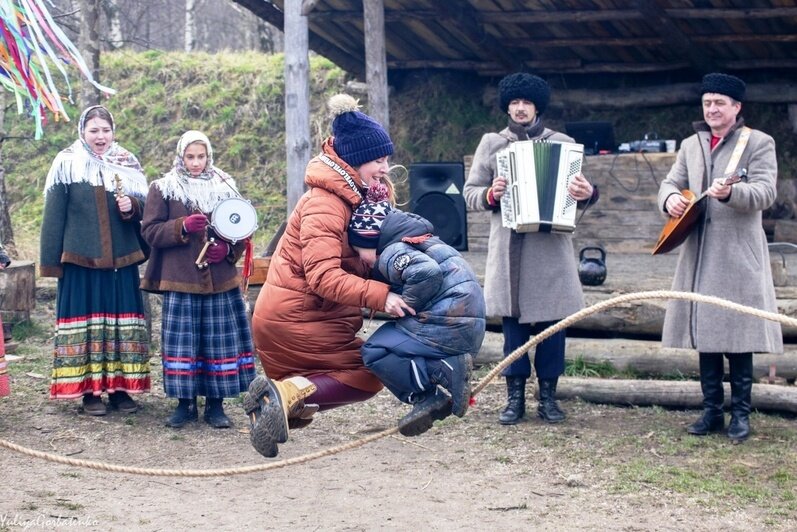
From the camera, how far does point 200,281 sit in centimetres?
593

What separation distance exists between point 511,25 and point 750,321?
5.53 metres

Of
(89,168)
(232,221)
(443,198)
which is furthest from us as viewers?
(443,198)

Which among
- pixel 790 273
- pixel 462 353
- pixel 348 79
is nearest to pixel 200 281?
pixel 462 353

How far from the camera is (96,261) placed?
19.8ft

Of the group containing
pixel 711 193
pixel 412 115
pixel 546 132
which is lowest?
pixel 711 193

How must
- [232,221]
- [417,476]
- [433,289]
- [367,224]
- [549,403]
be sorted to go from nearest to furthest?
1. [433,289]
2. [367,224]
3. [417,476]
4. [232,221]
5. [549,403]

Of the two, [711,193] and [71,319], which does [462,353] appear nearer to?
[711,193]

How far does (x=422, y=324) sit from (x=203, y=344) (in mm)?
2690

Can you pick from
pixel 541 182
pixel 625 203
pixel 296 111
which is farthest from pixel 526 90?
pixel 625 203

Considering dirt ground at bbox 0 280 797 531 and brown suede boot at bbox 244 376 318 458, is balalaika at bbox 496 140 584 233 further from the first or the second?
brown suede boot at bbox 244 376 318 458

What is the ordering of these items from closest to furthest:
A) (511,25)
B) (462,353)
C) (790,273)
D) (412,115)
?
1. (462,353)
2. (790,273)
3. (511,25)
4. (412,115)

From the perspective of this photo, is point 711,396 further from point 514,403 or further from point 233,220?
point 233,220

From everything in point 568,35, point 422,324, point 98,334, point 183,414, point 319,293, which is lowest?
point 183,414

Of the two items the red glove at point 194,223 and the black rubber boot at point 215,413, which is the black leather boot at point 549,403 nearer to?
the black rubber boot at point 215,413
